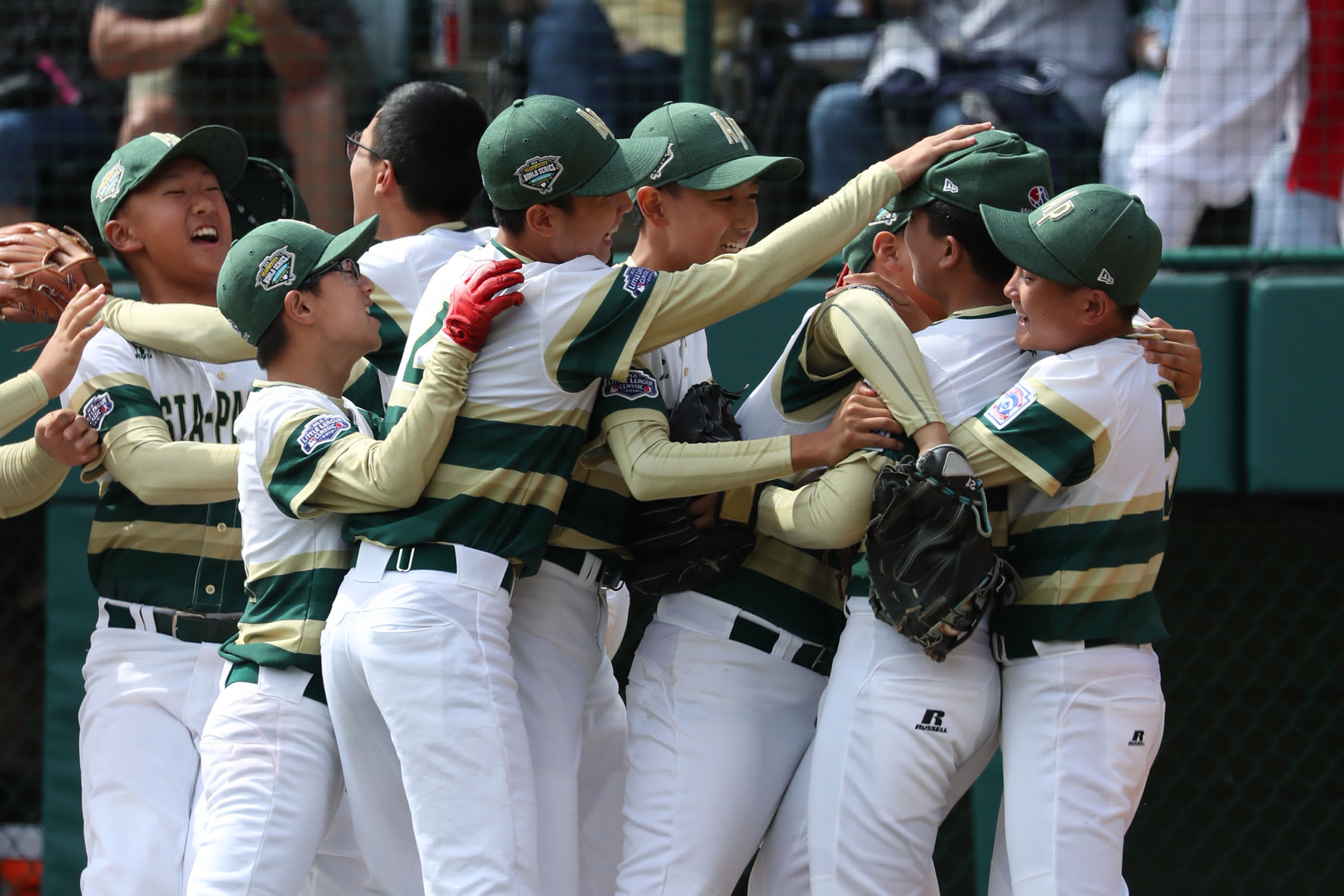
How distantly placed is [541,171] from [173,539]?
1176 millimetres

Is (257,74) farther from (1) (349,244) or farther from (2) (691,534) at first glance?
(2) (691,534)

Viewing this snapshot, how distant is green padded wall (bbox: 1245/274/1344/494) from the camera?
397 centimetres

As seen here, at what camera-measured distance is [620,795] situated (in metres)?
2.90

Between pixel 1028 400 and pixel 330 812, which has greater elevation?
pixel 1028 400

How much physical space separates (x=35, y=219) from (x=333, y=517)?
9.24 ft

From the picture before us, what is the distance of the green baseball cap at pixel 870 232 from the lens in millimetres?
2730

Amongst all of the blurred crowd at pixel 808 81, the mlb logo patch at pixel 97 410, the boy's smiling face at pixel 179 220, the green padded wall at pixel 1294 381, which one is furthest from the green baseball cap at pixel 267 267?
the green padded wall at pixel 1294 381

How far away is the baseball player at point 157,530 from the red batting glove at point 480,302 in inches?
26.3

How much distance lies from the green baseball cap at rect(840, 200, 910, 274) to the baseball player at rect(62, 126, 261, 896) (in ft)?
4.16

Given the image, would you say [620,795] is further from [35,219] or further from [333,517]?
[35,219]

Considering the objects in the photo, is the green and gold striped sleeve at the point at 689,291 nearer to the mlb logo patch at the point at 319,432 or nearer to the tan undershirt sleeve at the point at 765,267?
the tan undershirt sleeve at the point at 765,267

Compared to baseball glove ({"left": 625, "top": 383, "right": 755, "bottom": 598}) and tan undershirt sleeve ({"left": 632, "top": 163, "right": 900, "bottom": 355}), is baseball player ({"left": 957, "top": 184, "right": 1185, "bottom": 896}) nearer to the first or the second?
tan undershirt sleeve ({"left": 632, "top": 163, "right": 900, "bottom": 355})

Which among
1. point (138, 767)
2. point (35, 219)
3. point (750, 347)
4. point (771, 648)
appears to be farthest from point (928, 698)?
point (35, 219)

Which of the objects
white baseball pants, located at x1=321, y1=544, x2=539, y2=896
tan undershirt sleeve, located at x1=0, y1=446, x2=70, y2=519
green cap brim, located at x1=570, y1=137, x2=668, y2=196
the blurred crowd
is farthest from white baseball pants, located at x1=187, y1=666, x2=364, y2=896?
the blurred crowd
